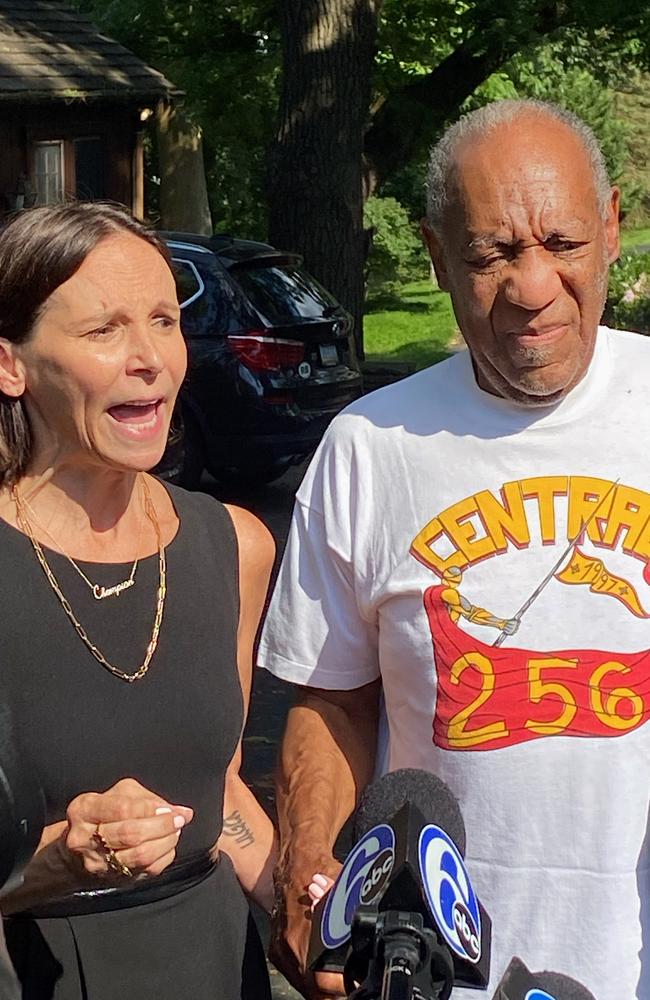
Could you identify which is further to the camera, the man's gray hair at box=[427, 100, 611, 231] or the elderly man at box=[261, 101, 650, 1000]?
the man's gray hair at box=[427, 100, 611, 231]

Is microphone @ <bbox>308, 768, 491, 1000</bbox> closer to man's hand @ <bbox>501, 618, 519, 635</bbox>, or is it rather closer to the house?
man's hand @ <bbox>501, 618, 519, 635</bbox>

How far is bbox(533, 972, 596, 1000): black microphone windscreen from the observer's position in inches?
70.6

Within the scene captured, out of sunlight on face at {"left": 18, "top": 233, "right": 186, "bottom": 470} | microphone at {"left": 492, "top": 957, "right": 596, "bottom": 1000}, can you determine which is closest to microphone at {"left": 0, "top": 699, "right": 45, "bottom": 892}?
microphone at {"left": 492, "top": 957, "right": 596, "bottom": 1000}

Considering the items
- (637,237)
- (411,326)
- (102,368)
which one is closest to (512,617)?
(102,368)

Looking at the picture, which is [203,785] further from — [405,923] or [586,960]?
[405,923]

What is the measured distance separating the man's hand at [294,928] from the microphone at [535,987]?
436 mm

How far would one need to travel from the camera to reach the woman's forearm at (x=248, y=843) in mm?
2641

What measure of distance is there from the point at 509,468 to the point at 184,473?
9.80 meters

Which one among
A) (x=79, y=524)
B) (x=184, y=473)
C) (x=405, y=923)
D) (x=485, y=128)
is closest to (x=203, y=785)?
(x=79, y=524)

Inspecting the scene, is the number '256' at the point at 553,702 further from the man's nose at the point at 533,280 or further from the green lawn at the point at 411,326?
the green lawn at the point at 411,326

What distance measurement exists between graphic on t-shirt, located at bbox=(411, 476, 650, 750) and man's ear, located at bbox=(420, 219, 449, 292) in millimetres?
376

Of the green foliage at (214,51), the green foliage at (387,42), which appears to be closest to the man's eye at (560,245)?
the green foliage at (387,42)

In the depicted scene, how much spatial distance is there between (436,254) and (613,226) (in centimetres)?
29

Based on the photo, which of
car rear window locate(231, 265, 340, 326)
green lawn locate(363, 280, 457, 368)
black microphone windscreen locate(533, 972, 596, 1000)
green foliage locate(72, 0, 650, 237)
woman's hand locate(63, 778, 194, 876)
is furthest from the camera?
green lawn locate(363, 280, 457, 368)
